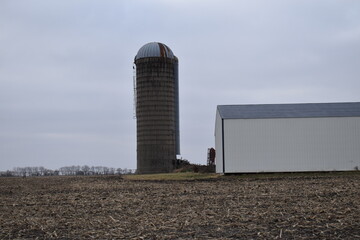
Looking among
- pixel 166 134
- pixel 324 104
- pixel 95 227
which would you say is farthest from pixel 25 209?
pixel 166 134

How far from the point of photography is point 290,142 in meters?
37.1

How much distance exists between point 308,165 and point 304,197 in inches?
863

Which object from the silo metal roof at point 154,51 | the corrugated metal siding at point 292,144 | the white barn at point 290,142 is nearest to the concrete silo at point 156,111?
the silo metal roof at point 154,51

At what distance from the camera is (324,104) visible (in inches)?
1563

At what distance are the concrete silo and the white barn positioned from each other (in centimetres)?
1442

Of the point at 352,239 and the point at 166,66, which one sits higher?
the point at 166,66

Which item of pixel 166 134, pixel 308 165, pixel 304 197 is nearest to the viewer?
pixel 304 197

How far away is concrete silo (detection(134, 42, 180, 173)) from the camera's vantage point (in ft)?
168

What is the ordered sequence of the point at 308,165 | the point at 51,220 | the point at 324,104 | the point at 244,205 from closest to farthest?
the point at 51,220 < the point at 244,205 < the point at 308,165 < the point at 324,104

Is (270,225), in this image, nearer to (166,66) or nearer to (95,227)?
(95,227)

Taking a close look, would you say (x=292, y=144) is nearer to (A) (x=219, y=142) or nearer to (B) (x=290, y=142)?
(B) (x=290, y=142)

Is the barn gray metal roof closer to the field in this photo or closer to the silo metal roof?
the silo metal roof

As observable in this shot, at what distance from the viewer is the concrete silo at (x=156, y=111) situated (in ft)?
168

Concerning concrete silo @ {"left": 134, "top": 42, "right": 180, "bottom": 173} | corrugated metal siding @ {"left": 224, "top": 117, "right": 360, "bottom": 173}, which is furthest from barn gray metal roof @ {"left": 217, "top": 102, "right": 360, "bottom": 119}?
concrete silo @ {"left": 134, "top": 42, "right": 180, "bottom": 173}
